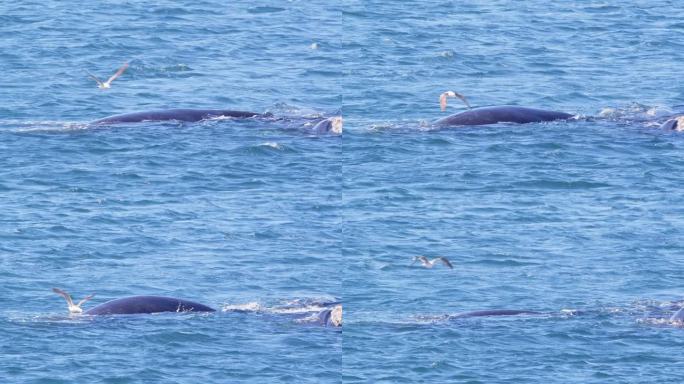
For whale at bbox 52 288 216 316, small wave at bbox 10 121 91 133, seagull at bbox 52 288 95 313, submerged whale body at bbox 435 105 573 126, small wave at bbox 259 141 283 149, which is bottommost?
whale at bbox 52 288 216 316

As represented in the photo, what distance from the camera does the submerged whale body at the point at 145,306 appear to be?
5119 centimetres

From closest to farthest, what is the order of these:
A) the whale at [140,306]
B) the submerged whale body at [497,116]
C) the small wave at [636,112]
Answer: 1. the whale at [140,306]
2. the submerged whale body at [497,116]
3. the small wave at [636,112]

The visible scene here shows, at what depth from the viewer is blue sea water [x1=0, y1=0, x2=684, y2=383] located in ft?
160

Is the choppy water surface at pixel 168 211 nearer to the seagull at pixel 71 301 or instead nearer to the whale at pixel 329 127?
the seagull at pixel 71 301

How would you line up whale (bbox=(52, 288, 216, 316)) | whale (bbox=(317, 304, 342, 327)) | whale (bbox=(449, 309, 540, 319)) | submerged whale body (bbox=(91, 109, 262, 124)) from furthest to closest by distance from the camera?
submerged whale body (bbox=(91, 109, 262, 124)), whale (bbox=(449, 309, 540, 319)), whale (bbox=(52, 288, 216, 316)), whale (bbox=(317, 304, 342, 327))

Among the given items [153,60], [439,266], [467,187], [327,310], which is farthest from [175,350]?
[153,60]

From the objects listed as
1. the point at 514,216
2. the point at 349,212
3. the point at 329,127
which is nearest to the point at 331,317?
the point at 349,212

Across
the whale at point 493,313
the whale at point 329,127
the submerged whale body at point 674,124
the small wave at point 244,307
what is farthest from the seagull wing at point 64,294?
the submerged whale body at point 674,124

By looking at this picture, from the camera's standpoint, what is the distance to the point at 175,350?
48656 millimetres

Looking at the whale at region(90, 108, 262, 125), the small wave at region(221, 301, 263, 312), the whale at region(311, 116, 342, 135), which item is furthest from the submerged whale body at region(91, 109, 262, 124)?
the small wave at region(221, 301, 263, 312)

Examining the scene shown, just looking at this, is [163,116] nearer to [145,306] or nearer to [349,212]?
[349,212]

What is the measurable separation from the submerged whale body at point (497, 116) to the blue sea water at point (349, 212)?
592 mm

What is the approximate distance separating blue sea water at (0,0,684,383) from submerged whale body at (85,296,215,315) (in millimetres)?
524

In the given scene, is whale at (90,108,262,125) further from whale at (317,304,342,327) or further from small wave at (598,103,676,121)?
whale at (317,304,342,327)
